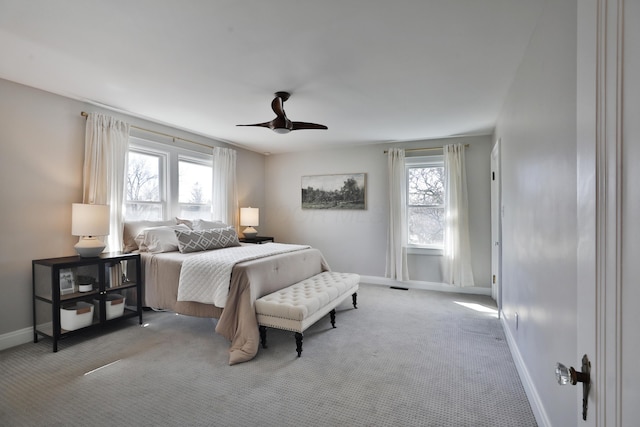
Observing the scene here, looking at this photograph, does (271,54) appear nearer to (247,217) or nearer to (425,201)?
(247,217)

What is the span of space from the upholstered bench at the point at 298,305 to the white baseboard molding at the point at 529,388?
1.67 m

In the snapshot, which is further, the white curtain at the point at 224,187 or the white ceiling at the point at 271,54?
the white curtain at the point at 224,187

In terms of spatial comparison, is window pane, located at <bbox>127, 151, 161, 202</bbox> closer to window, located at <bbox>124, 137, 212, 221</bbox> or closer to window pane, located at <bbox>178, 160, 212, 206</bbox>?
window, located at <bbox>124, 137, 212, 221</bbox>

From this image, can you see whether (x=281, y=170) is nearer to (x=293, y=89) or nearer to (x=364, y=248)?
(x=364, y=248)

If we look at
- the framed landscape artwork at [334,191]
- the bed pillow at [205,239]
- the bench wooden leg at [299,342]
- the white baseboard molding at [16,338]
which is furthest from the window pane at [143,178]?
the bench wooden leg at [299,342]

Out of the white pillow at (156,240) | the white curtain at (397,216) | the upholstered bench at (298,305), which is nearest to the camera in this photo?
the upholstered bench at (298,305)

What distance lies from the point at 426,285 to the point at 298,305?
3093mm

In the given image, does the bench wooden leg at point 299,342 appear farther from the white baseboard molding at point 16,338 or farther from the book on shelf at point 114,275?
the white baseboard molding at point 16,338

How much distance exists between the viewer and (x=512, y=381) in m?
2.35

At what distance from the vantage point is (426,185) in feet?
17.3

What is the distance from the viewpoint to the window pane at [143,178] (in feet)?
13.4

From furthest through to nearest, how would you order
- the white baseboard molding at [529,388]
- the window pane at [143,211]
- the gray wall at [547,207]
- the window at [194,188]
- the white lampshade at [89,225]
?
the window at [194,188] < the window pane at [143,211] < the white lampshade at [89,225] < the white baseboard molding at [529,388] < the gray wall at [547,207]

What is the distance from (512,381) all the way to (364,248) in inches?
135

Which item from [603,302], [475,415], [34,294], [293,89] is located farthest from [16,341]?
[603,302]
